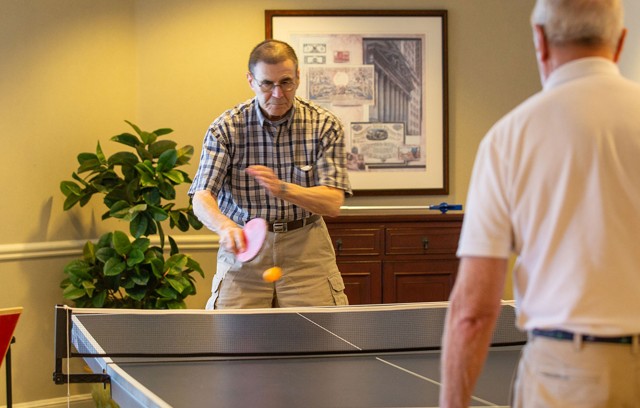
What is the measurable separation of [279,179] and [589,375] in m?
2.13

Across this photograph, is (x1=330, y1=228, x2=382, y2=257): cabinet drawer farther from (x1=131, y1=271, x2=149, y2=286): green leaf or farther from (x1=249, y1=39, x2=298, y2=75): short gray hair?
(x1=249, y1=39, x2=298, y2=75): short gray hair

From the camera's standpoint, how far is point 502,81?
20.8ft

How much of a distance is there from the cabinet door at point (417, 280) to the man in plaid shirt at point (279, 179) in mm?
1854

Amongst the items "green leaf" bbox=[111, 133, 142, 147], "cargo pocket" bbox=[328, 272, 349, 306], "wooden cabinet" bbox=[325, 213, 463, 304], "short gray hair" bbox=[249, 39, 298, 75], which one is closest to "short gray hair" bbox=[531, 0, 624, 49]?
"short gray hair" bbox=[249, 39, 298, 75]

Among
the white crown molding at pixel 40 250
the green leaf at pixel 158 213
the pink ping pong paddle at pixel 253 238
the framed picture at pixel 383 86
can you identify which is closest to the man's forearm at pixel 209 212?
the pink ping pong paddle at pixel 253 238

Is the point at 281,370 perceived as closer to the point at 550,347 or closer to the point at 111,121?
the point at 550,347

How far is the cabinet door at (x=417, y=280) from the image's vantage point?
18.4ft

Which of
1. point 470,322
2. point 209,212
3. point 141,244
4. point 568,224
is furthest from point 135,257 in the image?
point 568,224

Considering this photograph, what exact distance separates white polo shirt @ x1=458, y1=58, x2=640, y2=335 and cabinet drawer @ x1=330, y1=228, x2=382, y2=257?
388 cm

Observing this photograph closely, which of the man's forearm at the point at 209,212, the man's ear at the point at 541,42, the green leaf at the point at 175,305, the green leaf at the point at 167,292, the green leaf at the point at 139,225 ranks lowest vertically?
the green leaf at the point at 175,305

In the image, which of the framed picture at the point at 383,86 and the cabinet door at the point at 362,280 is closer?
the cabinet door at the point at 362,280

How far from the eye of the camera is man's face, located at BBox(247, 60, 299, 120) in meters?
3.54

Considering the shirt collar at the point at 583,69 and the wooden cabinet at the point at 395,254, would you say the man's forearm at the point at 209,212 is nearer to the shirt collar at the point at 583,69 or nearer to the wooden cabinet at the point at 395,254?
the shirt collar at the point at 583,69

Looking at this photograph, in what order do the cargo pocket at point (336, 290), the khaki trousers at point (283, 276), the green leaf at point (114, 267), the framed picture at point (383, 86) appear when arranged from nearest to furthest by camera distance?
the khaki trousers at point (283, 276) → the cargo pocket at point (336, 290) → the green leaf at point (114, 267) → the framed picture at point (383, 86)
